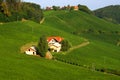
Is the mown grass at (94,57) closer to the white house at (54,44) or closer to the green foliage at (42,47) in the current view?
the white house at (54,44)

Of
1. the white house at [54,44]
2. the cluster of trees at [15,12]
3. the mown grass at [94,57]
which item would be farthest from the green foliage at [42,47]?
the cluster of trees at [15,12]

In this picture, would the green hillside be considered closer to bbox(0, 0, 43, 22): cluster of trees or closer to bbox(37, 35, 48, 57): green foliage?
bbox(37, 35, 48, 57): green foliage

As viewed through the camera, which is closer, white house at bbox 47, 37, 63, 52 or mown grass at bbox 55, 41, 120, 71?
mown grass at bbox 55, 41, 120, 71

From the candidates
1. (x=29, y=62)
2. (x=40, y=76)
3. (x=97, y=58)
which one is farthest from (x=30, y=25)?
(x=40, y=76)

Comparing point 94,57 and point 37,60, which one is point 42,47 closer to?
point 37,60

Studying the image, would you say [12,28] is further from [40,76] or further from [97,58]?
[40,76]

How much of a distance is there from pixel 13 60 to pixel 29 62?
4.03 metres

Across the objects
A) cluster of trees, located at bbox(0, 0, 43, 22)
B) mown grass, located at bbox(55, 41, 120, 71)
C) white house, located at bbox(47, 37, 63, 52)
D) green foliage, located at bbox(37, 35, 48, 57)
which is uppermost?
cluster of trees, located at bbox(0, 0, 43, 22)

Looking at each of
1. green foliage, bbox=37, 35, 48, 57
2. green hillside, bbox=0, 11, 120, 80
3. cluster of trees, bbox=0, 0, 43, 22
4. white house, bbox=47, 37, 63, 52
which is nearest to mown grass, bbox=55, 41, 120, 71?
green hillside, bbox=0, 11, 120, 80

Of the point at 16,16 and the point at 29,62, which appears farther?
the point at 16,16

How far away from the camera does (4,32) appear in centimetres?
13388

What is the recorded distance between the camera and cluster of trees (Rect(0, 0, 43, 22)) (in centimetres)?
16025

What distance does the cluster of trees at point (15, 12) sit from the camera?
16025 centimetres

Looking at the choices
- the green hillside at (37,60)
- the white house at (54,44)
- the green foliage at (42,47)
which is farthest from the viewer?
the white house at (54,44)
